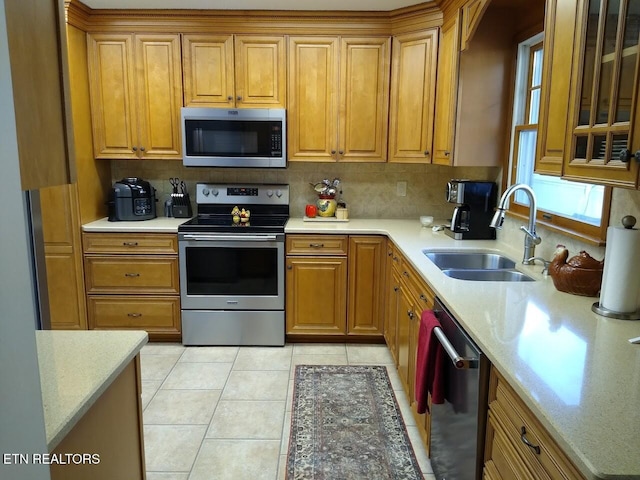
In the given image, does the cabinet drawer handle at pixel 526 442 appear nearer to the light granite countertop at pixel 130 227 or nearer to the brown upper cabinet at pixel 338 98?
the brown upper cabinet at pixel 338 98

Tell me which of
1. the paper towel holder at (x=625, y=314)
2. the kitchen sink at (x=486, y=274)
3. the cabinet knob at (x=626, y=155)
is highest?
the cabinet knob at (x=626, y=155)

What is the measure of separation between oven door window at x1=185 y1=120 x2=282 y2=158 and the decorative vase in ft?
1.80

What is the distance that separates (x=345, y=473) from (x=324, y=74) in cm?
265

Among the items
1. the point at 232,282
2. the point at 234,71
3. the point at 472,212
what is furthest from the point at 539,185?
the point at 234,71

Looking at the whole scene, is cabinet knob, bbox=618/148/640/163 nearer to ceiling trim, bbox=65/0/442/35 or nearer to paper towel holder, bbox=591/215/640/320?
paper towel holder, bbox=591/215/640/320

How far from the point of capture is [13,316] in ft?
2.19

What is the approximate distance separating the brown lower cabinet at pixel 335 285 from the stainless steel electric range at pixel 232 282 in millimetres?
104

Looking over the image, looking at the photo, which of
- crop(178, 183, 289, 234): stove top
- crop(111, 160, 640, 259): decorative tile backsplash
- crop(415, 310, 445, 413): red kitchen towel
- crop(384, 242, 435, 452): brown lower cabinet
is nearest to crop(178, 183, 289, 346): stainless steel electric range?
crop(178, 183, 289, 234): stove top

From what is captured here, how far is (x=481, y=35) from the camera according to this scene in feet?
9.54

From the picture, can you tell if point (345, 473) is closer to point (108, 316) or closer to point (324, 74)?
point (108, 316)

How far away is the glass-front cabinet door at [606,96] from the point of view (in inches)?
48.2

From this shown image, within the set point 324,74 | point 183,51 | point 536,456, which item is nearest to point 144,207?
point 183,51

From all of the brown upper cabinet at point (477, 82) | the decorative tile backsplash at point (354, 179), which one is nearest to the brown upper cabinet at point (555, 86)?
the brown upper cabinet at point (477, 82)

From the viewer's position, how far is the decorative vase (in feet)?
12.4
